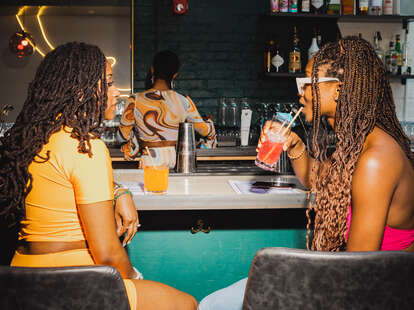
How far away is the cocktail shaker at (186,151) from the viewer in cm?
223

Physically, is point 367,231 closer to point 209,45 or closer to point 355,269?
point 355,269

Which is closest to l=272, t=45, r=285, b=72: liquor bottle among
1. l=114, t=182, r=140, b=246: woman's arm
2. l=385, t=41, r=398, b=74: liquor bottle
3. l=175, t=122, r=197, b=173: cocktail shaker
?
l=385, t=41, r=398, b=74: liquor bottle

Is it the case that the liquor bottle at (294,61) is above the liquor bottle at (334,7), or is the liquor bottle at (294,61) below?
below

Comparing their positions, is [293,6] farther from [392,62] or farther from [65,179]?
[65,179]

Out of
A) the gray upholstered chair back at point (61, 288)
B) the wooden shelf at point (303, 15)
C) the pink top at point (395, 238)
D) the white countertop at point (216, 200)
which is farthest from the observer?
the wooden shelf at point (303, 15)

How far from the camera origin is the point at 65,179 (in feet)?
3.84

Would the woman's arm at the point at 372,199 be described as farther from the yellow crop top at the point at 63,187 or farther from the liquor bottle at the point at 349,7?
the liquor bottle at the point at 349,7

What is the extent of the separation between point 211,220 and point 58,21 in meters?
3.33

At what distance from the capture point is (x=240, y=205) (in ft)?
5.41

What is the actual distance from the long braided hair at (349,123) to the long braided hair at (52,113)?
76 cm

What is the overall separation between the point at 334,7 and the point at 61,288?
4166mm

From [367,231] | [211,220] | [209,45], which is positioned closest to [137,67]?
[209,45]

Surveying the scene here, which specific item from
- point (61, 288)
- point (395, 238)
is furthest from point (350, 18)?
point (61, 288)

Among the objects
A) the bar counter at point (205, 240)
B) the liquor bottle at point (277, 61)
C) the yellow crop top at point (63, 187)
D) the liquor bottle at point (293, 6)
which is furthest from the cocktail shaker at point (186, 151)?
the liquor bottle at point (293, 6)
